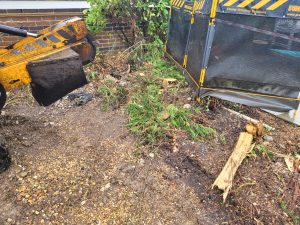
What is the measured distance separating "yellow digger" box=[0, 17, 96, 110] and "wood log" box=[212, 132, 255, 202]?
181 centimetres

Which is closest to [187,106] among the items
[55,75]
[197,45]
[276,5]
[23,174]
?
[197,45]

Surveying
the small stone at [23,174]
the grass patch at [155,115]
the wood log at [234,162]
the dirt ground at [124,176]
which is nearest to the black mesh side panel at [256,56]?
the dirt ground at [124,176]

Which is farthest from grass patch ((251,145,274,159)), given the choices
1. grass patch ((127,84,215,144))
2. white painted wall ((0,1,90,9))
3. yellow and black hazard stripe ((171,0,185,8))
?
white painted wall ((0,1,90,9))

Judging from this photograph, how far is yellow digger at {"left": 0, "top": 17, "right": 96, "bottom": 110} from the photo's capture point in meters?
2.29

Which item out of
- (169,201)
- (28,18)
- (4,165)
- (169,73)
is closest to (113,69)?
(169,73)

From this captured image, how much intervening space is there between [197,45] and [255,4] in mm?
1022

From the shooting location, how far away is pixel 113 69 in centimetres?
545

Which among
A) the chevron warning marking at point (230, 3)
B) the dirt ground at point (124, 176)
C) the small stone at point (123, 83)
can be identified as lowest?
the dirt ground at point (124, 176)

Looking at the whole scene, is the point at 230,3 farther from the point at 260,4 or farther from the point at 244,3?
the point at 260,4

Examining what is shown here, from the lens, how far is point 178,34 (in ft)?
17.4

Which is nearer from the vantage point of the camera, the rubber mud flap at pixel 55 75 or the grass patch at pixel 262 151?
the rubber mud flap at pixel 55 75

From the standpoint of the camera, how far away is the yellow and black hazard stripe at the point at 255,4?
11.4 feet

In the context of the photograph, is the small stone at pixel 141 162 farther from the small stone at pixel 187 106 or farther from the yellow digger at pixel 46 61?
the small stone at pixel 187 106

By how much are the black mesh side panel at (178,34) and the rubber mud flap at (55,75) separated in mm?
2882
